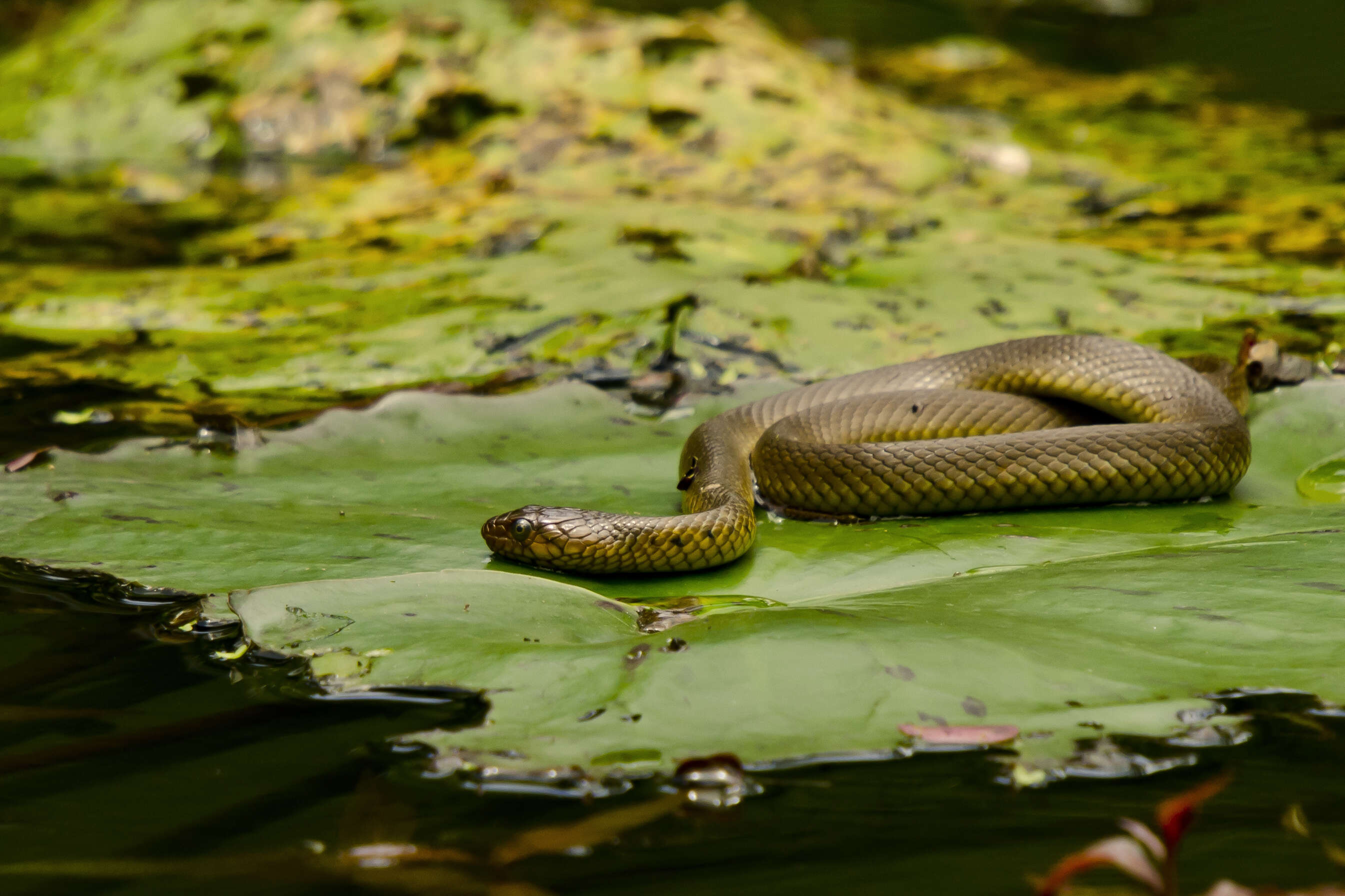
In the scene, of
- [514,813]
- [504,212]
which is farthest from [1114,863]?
[504,212]

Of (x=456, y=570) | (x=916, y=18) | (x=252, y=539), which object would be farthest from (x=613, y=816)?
(x=916, y=18)

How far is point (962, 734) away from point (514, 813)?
0.67m

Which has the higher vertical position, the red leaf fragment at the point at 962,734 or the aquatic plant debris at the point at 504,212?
the aquatic plant debris at the point at 504,212

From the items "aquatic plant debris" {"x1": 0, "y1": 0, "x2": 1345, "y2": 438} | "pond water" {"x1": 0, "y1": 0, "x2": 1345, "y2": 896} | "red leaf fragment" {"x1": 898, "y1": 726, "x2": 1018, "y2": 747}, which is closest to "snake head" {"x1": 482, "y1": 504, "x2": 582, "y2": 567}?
"pond water" {"x1": 0, "y1": 0, "x2": 1345, "y2": 896}

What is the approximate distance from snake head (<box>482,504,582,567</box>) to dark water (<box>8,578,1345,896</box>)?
0.61m

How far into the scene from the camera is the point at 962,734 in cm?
157

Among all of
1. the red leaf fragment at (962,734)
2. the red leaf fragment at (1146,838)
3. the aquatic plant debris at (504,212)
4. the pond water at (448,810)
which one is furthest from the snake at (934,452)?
the red leaf fragment at (1146,838)

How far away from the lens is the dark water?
4.46 ft

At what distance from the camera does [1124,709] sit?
5.24 feet

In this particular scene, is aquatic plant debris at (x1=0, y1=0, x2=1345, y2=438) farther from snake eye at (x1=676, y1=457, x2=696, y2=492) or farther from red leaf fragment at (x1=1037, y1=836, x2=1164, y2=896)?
red leaf fragment at (x1=1037, y1=836, x2=1164, y2=896)

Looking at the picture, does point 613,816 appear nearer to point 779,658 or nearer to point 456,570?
point 779,658

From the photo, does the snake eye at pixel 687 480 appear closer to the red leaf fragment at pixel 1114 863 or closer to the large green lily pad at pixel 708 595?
the large green lily pad at pixel 708 595

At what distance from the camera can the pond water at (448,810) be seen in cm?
136

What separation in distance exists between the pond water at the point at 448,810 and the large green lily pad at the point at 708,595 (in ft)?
0.21
